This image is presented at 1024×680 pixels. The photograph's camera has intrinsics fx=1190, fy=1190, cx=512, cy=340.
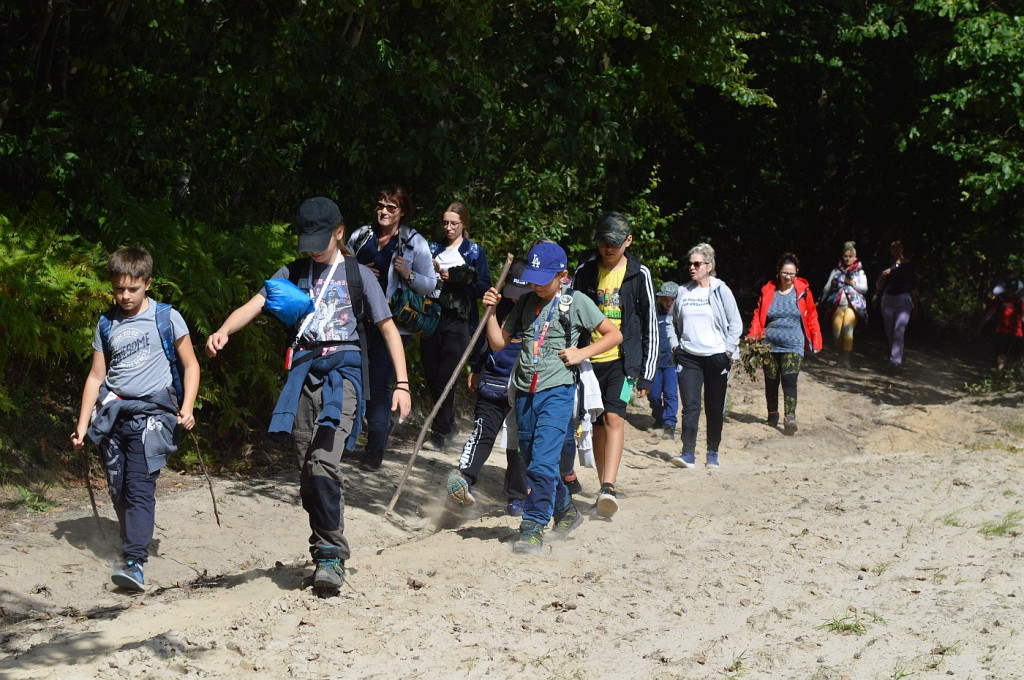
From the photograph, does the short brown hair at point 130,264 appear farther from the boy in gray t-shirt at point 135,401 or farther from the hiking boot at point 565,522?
the hiking boot at point 565,522

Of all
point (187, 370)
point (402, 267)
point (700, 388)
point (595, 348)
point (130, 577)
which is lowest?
point (130, 577)

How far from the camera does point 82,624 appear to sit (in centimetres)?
575

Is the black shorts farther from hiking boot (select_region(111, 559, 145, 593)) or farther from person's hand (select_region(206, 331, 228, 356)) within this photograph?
hiking boot (select_region(111, 559, 145, 593))

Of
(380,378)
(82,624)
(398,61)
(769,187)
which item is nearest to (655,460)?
(380,378)

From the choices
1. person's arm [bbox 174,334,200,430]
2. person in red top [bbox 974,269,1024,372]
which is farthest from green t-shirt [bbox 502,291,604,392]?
person in red top [bbox 974,269,1024,372]

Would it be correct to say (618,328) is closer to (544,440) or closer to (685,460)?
(544,440)

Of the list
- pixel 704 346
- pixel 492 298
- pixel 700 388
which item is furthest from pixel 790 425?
pixel 492 298

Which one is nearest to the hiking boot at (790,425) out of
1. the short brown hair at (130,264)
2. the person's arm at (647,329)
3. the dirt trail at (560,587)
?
the dirt trail at (560,587)

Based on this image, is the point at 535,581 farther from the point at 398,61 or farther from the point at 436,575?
the point at 398,61

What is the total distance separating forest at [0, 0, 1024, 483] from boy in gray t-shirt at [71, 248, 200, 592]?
A: 1369 millimetres

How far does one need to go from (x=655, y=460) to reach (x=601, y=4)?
441 cm

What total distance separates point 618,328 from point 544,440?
4.03ft

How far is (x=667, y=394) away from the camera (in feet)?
41.3

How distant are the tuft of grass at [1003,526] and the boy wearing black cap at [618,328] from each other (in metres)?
2.34
